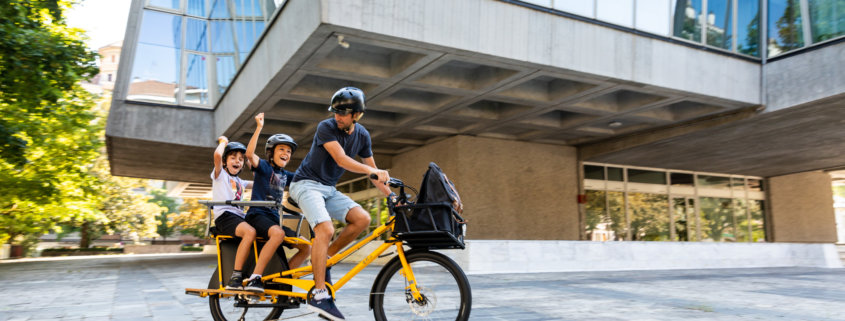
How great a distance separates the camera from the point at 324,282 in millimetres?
3664

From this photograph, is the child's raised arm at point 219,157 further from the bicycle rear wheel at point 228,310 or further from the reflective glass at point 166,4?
the reflective glass at point 166,4

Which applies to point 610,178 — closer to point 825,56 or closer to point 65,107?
point 825,56

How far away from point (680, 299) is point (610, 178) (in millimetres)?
15587

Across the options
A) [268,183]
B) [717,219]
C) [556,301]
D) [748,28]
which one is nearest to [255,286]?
[268,183]

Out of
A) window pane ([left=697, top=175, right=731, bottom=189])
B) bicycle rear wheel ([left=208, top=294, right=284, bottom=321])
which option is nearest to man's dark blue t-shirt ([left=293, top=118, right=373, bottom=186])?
bicycle rear wheel ([left=208, top=294, right=284, bottom=321])

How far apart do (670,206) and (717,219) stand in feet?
10.7

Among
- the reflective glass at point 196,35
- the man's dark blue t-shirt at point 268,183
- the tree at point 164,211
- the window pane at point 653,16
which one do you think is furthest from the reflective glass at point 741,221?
the tree at point 164,211

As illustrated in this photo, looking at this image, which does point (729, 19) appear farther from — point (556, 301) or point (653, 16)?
point (556, 301)

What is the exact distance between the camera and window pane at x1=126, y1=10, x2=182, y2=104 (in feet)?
57.0

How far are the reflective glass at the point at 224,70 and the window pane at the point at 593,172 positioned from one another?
1322cm

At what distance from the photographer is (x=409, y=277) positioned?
3.54 meters

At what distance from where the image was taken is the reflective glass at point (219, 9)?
19703mm

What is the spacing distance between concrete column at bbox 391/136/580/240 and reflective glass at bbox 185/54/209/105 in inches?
283

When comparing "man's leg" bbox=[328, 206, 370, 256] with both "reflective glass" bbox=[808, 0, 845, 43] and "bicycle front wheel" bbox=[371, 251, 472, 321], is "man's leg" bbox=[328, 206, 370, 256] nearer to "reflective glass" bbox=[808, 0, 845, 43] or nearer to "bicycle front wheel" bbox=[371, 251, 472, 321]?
"bicycle front wheel" bbox=[371, 251, 472, 321]
